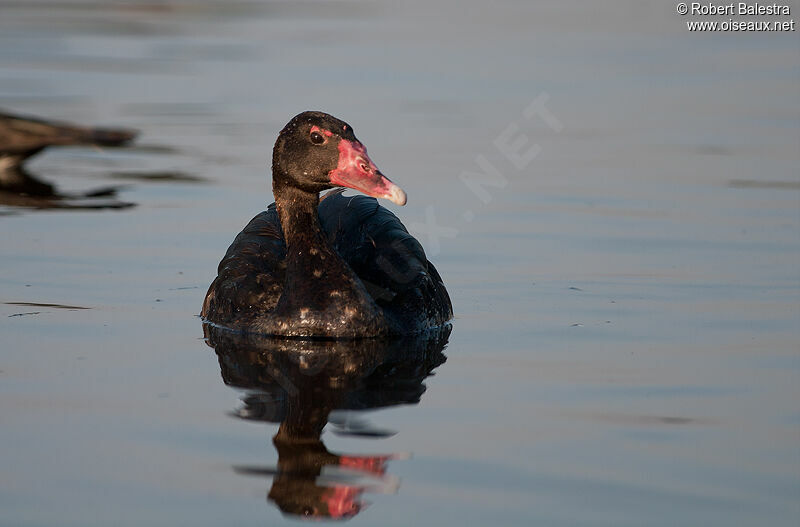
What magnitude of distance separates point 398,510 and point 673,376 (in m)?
2.67

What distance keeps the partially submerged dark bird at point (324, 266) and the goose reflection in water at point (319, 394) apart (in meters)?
0.14

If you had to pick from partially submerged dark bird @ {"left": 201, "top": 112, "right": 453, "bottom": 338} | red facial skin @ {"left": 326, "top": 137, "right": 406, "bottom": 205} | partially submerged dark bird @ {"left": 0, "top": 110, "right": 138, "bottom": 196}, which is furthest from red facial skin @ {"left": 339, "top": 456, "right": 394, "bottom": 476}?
partially submerged dark bird @ {"left": 0, "top": 110, "right": 138, "bottom": 196}

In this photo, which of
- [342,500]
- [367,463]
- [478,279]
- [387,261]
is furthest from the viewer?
[478,279]

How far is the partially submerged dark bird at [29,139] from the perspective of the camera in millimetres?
15023

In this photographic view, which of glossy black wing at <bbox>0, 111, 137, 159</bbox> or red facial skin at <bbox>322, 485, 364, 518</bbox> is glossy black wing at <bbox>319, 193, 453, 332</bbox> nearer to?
red facial skin at <bbox>322, 485, 364, 518</bbox>

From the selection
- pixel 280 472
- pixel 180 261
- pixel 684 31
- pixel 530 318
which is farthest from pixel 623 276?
pixel 684 31

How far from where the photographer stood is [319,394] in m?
7.64

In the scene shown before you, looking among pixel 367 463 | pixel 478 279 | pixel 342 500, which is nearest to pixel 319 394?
pixel 367 463

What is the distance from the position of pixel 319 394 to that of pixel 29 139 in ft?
28.2

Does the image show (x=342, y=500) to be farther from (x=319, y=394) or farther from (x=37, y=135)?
(x=37, y=135)

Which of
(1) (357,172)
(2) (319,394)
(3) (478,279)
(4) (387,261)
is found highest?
(1) (357,172)

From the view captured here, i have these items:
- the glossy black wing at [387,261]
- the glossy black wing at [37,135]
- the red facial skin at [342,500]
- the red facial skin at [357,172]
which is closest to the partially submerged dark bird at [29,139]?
the glossy black wing at [37,135]

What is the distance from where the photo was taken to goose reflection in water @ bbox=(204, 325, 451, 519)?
239 inches

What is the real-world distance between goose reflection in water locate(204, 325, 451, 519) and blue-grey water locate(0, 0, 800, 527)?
81 mm
